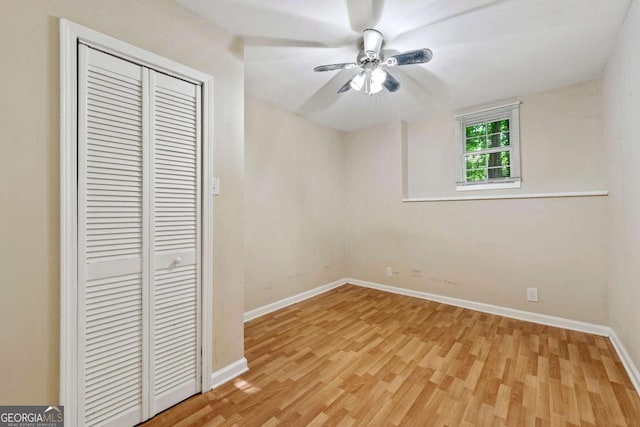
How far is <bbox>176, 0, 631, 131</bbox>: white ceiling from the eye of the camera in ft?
5.43

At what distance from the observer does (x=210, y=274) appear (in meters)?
1.75

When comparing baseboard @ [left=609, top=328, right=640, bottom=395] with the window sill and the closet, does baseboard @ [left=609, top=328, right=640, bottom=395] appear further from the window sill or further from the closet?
the closet

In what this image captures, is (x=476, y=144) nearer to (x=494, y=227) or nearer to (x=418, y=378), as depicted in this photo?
(x=494, y=227)

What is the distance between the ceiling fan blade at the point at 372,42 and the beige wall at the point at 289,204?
5.04ft

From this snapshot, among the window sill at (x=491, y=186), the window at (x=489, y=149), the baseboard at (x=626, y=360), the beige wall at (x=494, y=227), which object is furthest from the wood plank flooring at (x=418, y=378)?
the window at (x=489, y=149)

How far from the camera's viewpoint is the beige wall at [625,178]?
166cm

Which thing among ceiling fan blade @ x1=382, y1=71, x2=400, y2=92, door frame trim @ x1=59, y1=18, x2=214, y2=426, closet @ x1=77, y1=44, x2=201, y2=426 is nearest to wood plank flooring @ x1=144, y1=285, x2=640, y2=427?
closet @ x1=77, y1=44, x2=201, y2=426

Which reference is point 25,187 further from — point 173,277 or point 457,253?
point 457,253

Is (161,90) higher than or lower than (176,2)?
lower

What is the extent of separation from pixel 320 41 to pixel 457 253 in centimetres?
280

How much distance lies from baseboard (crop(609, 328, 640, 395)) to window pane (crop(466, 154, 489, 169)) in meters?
1.97

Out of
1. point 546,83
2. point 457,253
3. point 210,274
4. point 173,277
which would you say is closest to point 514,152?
point 546,83

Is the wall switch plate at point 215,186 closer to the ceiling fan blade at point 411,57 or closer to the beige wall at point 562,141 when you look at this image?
the ceiling fan blade at point 411,57

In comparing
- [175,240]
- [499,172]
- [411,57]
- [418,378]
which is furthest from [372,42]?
[418,378]
